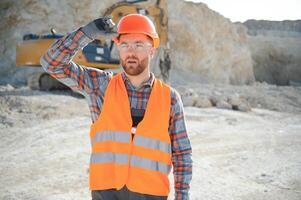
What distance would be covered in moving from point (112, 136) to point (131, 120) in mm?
121

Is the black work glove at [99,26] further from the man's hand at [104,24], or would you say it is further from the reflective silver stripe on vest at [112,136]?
the reflective silver stripe on vest at [112,136]

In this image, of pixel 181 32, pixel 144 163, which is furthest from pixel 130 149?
pixel 181 32

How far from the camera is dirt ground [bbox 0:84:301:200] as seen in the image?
4.30 m

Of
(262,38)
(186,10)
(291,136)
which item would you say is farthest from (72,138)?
(262,38)

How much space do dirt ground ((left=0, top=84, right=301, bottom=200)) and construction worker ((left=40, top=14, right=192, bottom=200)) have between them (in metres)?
2.25

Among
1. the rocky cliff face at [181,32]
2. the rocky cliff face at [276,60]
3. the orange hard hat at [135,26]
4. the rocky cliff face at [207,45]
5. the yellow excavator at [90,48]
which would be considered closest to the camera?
the orange hard hat at [135,26]

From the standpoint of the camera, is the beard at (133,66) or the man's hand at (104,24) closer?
the beard at (133,66)

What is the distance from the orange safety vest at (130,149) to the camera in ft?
5.97

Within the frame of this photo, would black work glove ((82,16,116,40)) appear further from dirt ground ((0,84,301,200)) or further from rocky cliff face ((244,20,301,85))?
rocky cliff face ((244,20,301,85))

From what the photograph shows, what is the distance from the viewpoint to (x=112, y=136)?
1.84 metres

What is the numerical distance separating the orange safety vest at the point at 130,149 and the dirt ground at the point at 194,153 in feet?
7.40

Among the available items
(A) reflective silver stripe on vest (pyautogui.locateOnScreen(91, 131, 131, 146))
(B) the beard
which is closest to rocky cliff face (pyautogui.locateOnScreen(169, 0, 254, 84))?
(B) the beard

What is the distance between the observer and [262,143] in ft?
23.2

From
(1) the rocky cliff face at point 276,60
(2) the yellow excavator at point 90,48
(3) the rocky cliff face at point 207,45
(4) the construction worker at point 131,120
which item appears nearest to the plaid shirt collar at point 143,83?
(4) the construction worker at point 131,120
